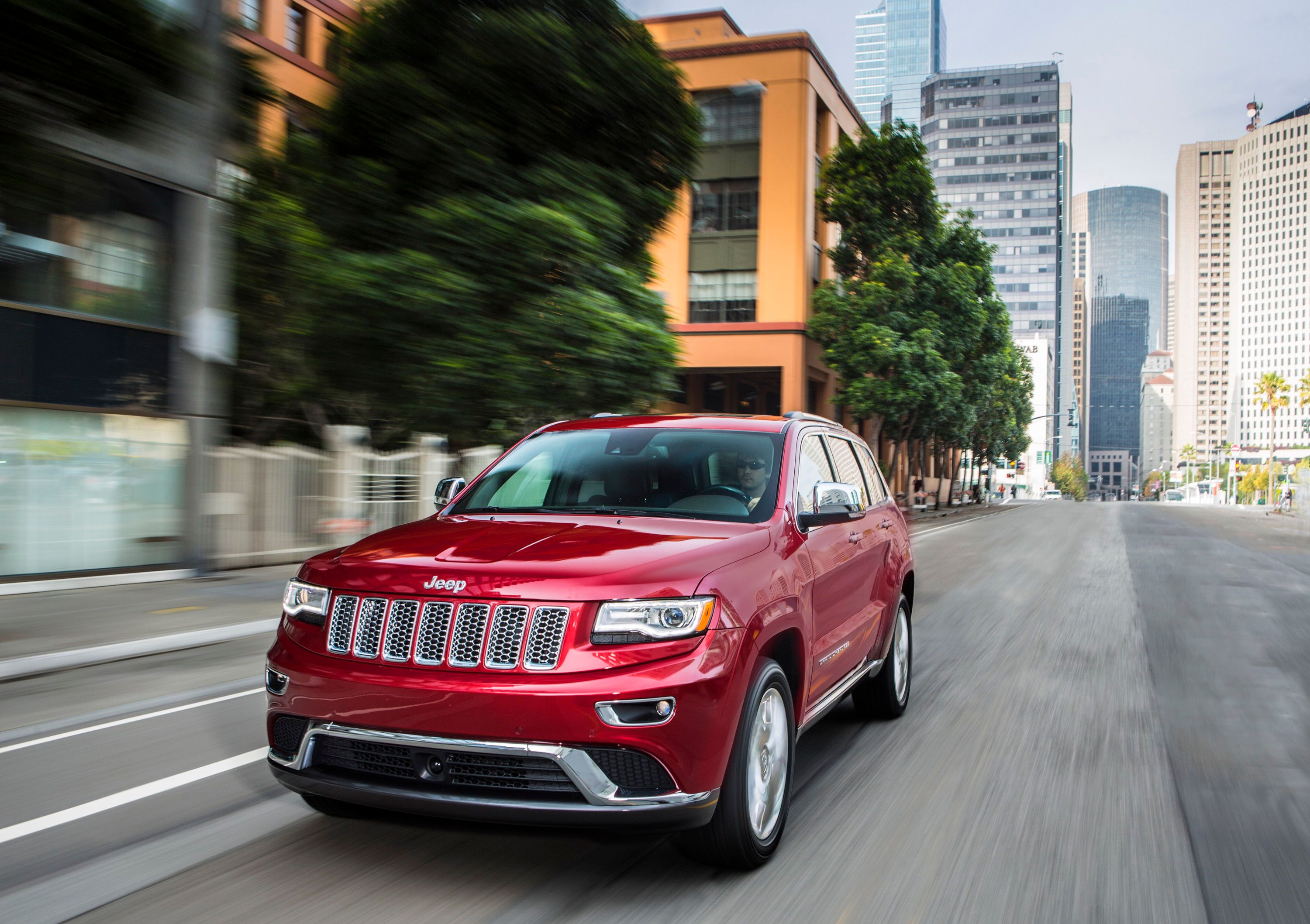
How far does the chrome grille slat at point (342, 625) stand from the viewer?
11.9 feet

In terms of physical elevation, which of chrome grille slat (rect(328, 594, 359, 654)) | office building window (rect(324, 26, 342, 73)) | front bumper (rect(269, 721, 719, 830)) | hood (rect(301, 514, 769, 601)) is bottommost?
front bumper (rect(269, 721, 719, 830))

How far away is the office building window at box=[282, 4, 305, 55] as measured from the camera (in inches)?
1100

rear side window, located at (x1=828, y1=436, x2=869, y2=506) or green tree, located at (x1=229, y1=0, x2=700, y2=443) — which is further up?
green tree, located at (x1=229, y1=0, x2=700, y2=443)

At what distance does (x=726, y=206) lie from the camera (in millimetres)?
38906

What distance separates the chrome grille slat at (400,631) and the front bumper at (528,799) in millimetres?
246

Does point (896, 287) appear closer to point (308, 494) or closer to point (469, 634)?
point (308, 494)

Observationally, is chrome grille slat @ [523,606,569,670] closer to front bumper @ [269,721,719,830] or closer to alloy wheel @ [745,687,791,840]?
front bumper @ [269,721,719,830]

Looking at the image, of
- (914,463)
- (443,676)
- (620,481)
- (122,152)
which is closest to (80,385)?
(122,152)

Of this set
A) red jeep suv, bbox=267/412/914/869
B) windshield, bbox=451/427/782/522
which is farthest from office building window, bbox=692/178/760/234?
red jeep suv, bbox=267/412/914/869

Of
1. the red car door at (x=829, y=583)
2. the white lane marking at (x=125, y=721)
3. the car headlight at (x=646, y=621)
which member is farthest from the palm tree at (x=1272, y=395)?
the car headlight at (x=646, y=621)

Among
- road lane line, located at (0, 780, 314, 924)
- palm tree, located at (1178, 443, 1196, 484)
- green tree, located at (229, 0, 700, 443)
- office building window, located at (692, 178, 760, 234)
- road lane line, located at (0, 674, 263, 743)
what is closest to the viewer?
road lane line, located at (0, 780, 314, 924)

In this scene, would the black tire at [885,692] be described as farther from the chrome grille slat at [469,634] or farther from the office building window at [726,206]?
the office building window at [726,206]

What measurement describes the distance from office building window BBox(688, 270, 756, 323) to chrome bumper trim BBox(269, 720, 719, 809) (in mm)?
35766

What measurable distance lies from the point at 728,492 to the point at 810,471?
61cm
